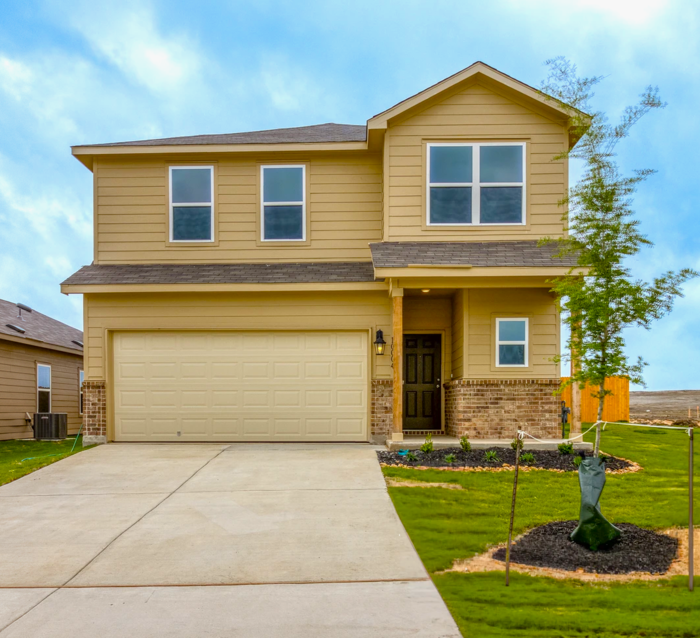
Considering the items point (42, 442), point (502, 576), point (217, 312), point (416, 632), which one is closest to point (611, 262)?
point (502, 576)

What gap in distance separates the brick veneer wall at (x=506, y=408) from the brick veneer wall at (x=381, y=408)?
1380 millimetres

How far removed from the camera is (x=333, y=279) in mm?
13156

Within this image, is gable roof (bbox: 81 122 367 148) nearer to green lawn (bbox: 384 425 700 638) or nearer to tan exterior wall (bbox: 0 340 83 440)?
green lawn (bbox: 384 425 700 638)

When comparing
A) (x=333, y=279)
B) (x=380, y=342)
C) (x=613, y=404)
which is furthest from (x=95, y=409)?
(x=613, y=404)

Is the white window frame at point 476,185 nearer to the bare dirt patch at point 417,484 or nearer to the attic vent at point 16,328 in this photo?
the bare dirt patch at point 417,484

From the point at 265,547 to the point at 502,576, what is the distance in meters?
2.37

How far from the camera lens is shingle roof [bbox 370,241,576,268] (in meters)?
12.0

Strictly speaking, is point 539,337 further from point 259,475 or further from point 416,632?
point 416,632

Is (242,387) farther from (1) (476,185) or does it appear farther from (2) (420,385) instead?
(1) (476,185)

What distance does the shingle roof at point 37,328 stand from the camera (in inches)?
752

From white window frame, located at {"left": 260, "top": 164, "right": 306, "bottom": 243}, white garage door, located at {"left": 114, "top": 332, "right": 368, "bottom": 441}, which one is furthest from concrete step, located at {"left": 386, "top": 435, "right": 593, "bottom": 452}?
white window frame, located at {"left": 260, "top": 164, "right": 306, "bottom": 243}

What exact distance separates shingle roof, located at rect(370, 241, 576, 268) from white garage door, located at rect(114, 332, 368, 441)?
1.96 meters

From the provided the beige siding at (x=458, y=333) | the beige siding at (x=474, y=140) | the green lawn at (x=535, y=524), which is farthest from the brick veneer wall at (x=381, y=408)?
the green lawn at (x=535, y=524)

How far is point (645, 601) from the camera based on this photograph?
532 cm
